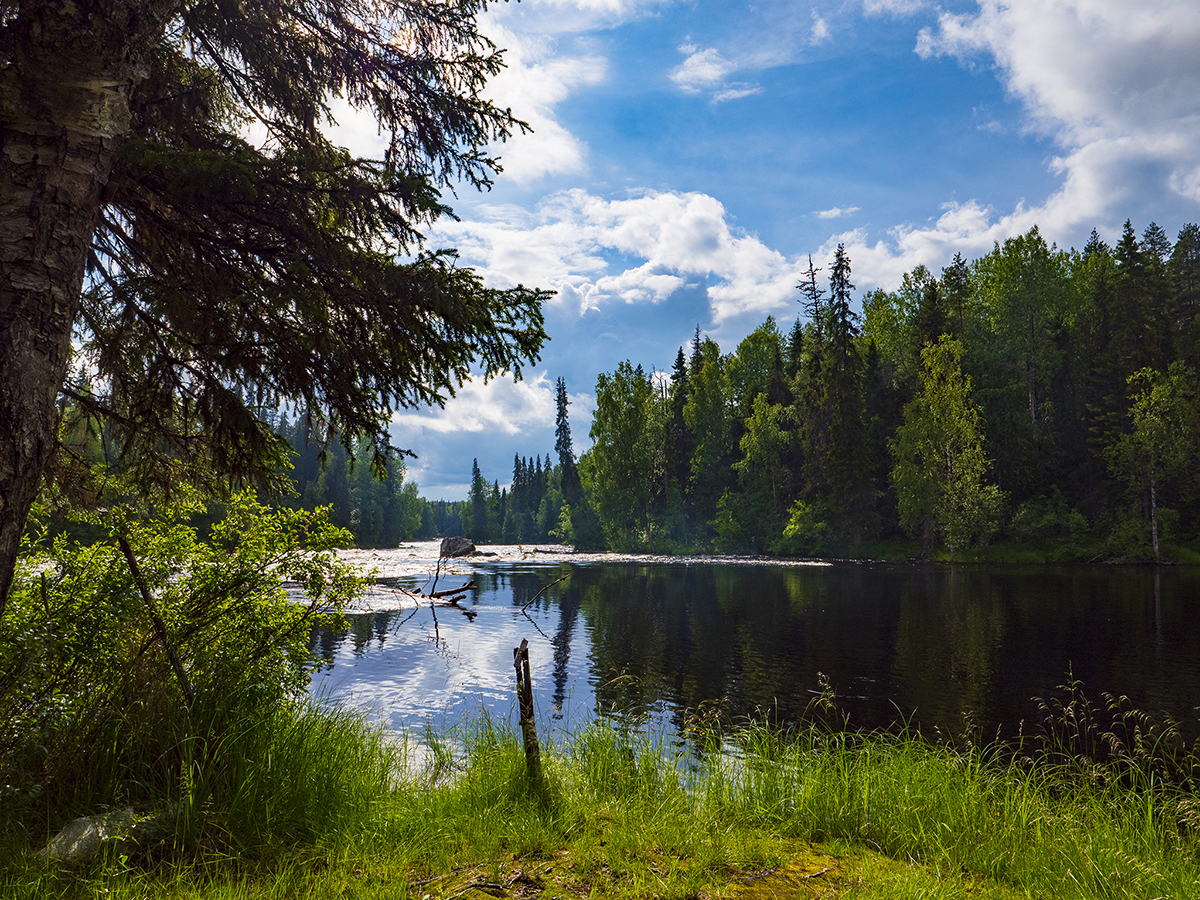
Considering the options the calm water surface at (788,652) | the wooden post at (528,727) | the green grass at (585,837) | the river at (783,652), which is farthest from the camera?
the calm water surface at (788,652)

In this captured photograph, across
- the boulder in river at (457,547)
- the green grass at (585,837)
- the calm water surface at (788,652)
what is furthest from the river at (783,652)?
the boulder in river at (457,547)

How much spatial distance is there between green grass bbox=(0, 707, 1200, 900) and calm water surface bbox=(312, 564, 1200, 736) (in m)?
2.60

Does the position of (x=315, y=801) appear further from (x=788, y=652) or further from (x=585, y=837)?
(x=788, y=652)

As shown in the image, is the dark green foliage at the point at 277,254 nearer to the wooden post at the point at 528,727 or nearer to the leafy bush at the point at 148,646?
the leafy bush at the point at 148,646

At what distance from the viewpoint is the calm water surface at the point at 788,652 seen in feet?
41.1

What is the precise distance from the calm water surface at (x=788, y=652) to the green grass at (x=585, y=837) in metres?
2.60

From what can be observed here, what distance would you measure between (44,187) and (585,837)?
4.75m

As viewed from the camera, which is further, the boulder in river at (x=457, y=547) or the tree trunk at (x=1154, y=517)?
the boulder in river at (x=457, y=547)

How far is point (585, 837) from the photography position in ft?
13.6

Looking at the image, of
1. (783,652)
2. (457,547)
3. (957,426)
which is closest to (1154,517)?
(957,426)

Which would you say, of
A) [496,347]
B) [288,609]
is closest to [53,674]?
[288,609]

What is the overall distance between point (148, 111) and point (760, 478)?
198 feet

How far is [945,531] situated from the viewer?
148ft

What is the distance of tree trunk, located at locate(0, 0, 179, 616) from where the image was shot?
278 cm
